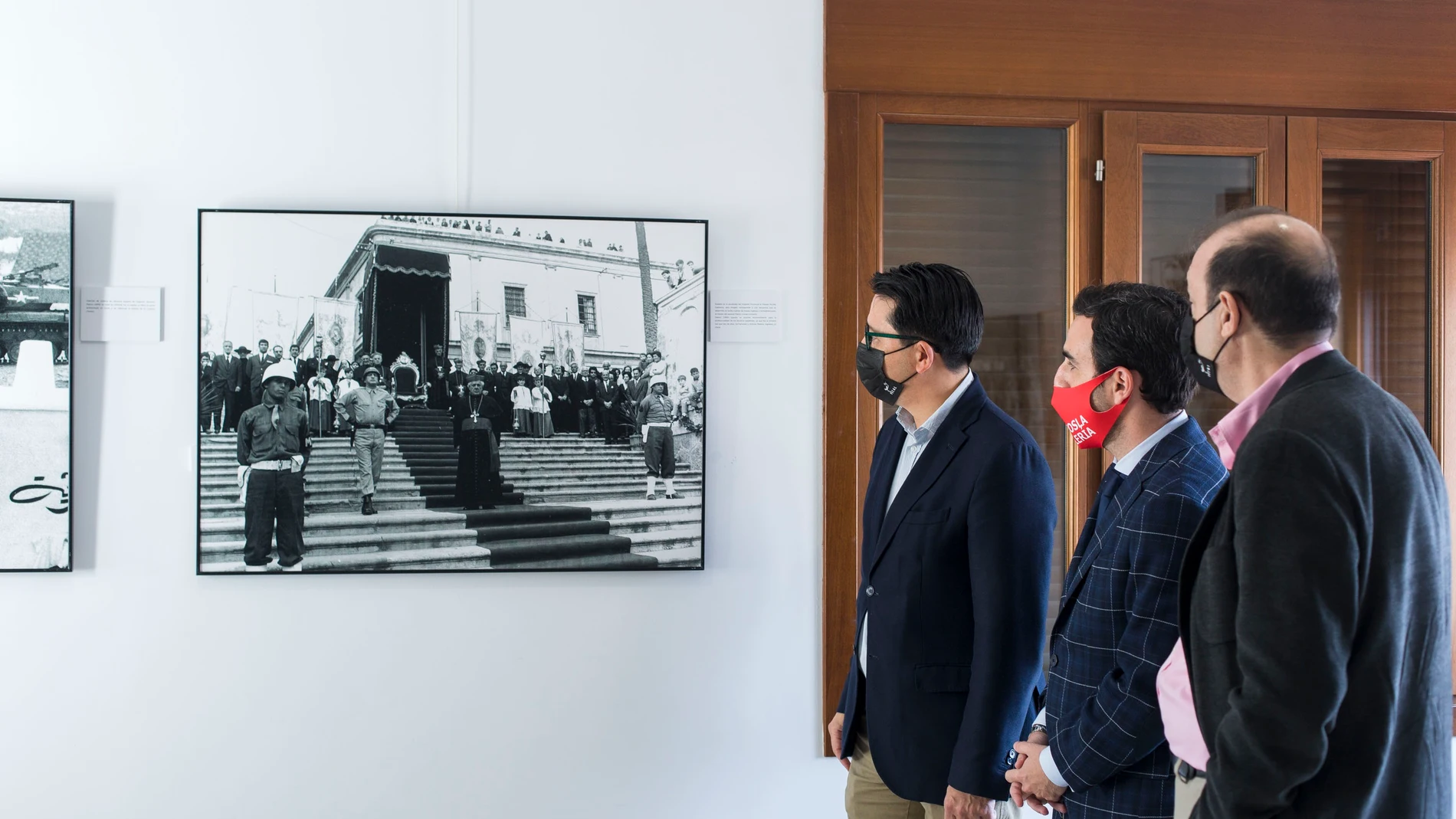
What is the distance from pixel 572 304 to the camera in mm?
2346

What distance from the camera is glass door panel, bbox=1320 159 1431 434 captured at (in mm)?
2613

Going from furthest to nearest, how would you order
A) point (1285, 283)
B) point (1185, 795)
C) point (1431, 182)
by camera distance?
point (1431, 182) → point (1185, 795) → point (1285, 283)

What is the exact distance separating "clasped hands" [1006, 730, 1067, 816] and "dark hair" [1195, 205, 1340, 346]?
781mm

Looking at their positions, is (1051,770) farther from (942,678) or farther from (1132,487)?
(1132,487)

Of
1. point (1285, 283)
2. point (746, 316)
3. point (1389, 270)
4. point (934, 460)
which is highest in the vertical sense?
point (1389, 270)

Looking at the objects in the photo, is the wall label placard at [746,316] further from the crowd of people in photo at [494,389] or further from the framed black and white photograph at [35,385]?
the framed black and white photograph at [35,385]

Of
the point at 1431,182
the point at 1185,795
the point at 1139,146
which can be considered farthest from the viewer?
the point at 1431,182

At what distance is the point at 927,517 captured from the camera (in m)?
1.64

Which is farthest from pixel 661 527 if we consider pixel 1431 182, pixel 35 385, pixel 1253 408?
pixel 1431 182

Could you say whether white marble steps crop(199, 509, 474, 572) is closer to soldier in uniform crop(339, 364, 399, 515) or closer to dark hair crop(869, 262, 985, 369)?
soldier in uniform crop(339, 364, 399, 515)

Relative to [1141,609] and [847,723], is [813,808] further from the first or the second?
[1141,609]

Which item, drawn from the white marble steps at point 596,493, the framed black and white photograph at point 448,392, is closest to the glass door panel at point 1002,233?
the framed black and white photograph at point 448,392

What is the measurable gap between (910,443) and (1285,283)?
0.81 m

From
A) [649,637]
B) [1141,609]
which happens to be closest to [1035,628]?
[1141,609]
